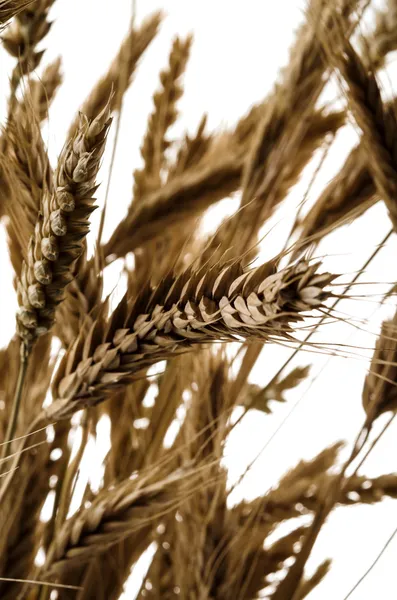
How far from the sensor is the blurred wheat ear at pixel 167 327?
0.32 meters

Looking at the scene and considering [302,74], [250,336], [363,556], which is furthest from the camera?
[363,556]

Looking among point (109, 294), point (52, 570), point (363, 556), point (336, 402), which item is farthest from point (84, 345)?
point (363, 556)

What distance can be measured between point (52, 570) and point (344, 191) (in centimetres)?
32

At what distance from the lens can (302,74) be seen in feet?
1.73

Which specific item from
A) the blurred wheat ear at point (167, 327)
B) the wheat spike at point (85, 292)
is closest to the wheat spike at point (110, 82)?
the blurred wheat ear at point (167, 327)

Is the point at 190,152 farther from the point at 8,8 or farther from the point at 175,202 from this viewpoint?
the point at 8,8

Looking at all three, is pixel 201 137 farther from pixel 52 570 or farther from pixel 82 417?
pixel 52 570

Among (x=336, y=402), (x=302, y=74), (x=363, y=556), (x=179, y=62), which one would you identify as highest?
(x=179, y=62)

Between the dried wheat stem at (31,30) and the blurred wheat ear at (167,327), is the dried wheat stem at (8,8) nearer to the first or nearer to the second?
the blurred wheat ear at (167,327)

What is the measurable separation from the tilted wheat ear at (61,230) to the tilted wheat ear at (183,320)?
0.03 meters

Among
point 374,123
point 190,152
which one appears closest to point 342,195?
point 374,123

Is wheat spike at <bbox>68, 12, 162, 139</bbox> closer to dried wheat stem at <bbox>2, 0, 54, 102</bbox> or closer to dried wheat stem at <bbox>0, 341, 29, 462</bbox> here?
dried wheat stem at <bbox>2, 0, 54, 102</bbox>

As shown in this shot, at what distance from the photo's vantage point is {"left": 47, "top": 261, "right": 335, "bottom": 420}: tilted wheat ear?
237 millimetres

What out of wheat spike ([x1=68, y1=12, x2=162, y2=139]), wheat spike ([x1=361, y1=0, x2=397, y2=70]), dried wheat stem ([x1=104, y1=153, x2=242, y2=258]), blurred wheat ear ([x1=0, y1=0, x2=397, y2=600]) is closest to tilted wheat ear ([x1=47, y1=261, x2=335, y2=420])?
blurred wheat ear ([x1=0, y1=0, x2=397, y2=600])
